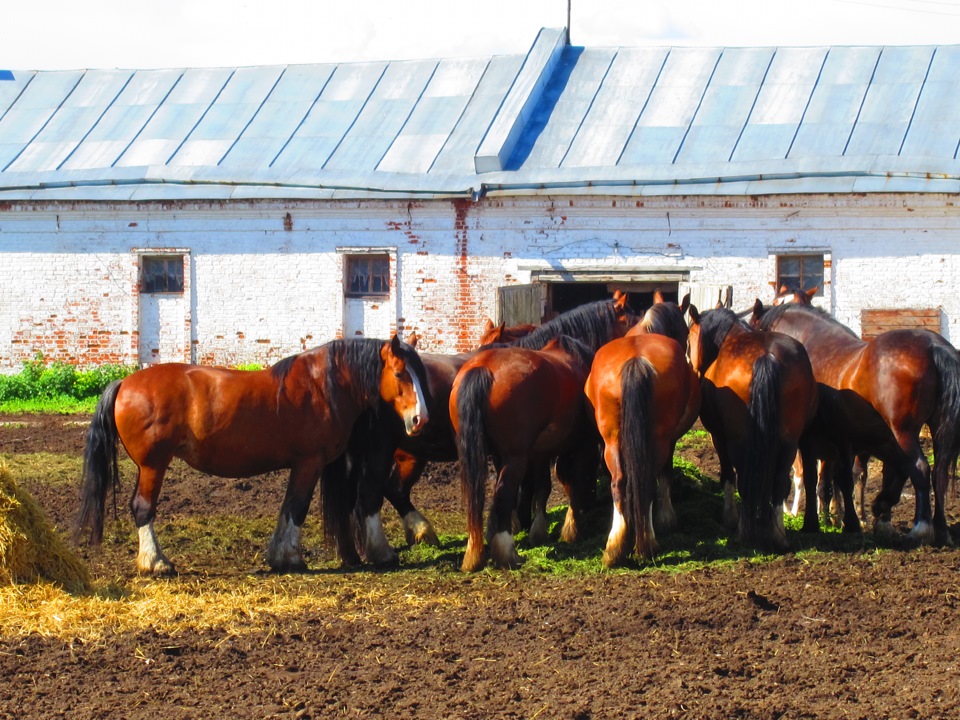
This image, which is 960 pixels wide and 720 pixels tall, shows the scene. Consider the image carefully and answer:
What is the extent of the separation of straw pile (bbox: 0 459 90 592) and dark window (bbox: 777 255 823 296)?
40.4 ft

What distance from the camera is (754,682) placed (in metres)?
5.39

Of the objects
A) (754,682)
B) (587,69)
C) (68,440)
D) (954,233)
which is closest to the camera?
(754,682)

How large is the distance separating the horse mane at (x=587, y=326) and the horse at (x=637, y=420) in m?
1.31

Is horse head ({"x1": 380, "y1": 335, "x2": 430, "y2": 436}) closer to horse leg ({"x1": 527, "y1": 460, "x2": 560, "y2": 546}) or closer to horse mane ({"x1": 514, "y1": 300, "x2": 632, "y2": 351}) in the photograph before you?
horse leg ({"x1": 527, "y1": 460, "x2": 560, "y2": 546})

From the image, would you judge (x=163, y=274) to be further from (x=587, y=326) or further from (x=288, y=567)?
(x=288, y=567)

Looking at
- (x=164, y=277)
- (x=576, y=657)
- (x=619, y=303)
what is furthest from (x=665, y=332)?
(x=164, y=277)

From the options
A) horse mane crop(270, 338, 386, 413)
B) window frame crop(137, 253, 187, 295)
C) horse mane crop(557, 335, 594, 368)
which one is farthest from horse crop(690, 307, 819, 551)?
window frame crop(137, 253, 187, 295)

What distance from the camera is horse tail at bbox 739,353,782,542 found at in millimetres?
8102

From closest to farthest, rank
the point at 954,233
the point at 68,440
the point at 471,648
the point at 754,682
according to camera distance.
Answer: the point at 754,682, the point at 471,648, the point at 68,440, the point at 954,233

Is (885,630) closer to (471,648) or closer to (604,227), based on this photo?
(471,648)

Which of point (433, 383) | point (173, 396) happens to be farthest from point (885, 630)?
point (173, 396)

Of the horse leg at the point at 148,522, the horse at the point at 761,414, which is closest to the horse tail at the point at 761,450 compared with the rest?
the horse at the point at 761,414

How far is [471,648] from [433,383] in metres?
3.23

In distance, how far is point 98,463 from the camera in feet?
26.3
